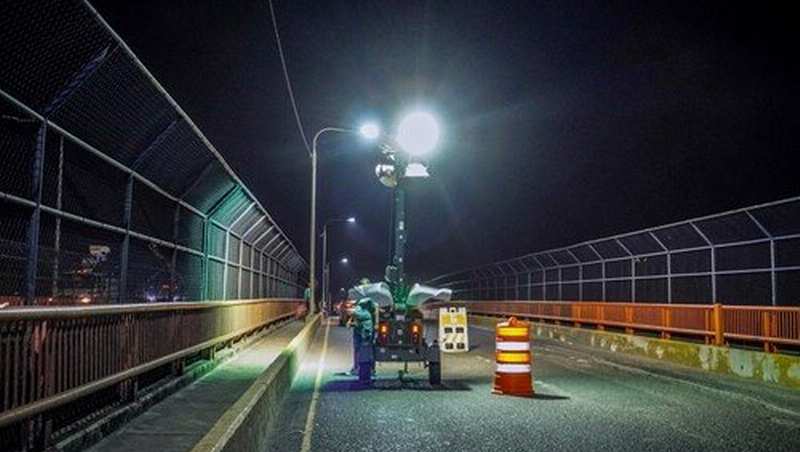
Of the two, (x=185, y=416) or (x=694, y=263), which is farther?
(x=694, y=263)

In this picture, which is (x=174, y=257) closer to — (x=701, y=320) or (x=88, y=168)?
(x=88, y=168)

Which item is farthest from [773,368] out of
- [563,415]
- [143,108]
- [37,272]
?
[37,272]

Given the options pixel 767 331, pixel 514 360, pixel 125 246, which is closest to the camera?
pixel 125 246

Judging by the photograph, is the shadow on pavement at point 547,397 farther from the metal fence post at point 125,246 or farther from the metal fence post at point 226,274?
the metal fence post at point 226,274

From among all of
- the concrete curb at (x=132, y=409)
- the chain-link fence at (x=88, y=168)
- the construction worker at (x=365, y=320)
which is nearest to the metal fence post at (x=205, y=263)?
the chain-link fence at (x=88, y=168)

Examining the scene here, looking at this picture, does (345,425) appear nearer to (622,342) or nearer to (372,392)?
(372,392)

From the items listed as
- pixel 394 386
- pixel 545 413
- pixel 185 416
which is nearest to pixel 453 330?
pixel 394 386

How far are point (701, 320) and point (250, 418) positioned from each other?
1454 cm

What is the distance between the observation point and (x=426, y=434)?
9359mm

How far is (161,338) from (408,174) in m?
6.19

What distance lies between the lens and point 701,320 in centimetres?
1917

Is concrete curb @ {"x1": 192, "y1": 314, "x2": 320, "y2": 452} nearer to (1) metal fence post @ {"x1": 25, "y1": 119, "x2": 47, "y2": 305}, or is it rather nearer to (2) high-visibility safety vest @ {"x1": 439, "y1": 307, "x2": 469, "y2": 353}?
(1) metal fence post @ {"x1": 25, "y1": 119, "x2": 47, "y2": 305}

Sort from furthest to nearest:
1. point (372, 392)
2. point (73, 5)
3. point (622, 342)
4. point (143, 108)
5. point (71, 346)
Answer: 1. point (622, 342)
2. point (372, 392)
3. point (143, 108)
4. point (71, 346)
5. point (73, 5)

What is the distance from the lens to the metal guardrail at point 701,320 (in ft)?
52.6
